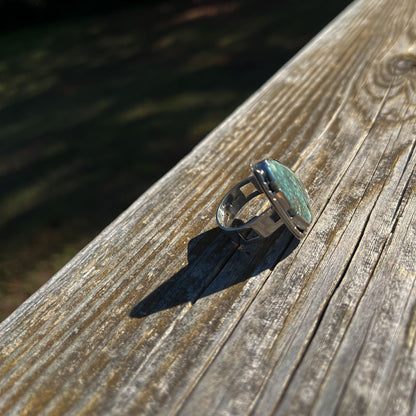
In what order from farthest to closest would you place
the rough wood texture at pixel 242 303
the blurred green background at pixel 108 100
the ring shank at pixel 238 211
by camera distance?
the blurred green background at pixel 108 100, the ring shank at pixel 238 211, the rough wood texture at pixel 242 303

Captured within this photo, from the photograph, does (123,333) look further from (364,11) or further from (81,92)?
(81,92)

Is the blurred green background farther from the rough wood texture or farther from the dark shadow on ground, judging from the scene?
the dark shadow on ground

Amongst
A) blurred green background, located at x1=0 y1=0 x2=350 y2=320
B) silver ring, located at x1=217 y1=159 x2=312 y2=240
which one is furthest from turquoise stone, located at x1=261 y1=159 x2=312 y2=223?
blurred green background, located at x1=0 y1=0 x2=350 y2=320

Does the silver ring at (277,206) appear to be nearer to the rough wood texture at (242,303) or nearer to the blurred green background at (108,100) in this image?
the rough wood texture at (242,303)

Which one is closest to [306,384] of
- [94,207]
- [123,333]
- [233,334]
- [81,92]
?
[233,334]

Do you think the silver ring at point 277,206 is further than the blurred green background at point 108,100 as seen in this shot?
No

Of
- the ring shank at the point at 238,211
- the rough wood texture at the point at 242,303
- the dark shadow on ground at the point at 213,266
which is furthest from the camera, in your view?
the ring shank at the point at 238,211

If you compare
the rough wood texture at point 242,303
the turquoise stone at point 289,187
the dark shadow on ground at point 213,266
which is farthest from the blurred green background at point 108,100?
the turquoise stone at point 289,187
